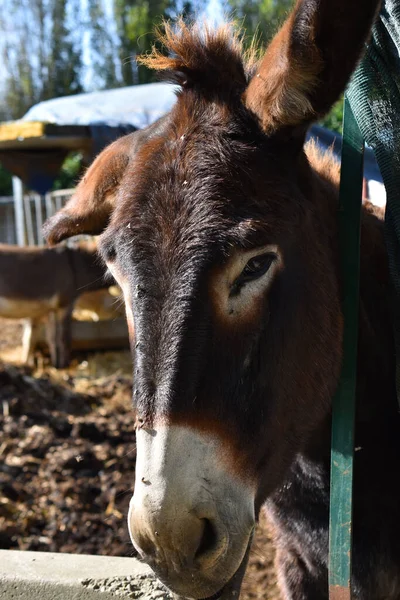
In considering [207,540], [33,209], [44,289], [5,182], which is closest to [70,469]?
[207,540]

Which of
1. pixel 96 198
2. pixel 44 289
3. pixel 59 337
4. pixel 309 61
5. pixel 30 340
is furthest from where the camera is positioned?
pixel 30 340

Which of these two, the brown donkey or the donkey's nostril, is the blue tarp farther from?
the donkey's nostril

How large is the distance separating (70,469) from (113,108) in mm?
5618

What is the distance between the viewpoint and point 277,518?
7.43 feet

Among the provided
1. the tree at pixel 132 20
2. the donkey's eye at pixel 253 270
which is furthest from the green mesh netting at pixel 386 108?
the tree at pixel 132 20

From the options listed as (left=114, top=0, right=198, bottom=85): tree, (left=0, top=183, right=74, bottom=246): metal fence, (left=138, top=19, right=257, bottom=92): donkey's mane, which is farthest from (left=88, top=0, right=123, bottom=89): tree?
(left=138, top=19, right=257, bottom=92): donkey's mane

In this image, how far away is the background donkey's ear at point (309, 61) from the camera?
5.23 feet

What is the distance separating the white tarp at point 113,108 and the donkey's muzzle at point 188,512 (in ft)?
22.9

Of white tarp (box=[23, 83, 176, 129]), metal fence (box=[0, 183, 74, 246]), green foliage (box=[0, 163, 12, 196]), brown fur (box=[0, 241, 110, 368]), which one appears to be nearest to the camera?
white tarp (box=[23, 83, 176, 129])

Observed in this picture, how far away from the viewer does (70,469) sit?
191 inches

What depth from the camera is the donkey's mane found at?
6.30 feet

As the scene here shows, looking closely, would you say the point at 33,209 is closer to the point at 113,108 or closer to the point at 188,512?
the point at 113,108

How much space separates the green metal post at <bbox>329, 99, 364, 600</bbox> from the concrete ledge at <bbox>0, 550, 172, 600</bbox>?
2.04 ft

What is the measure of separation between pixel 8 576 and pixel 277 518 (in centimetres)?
90
